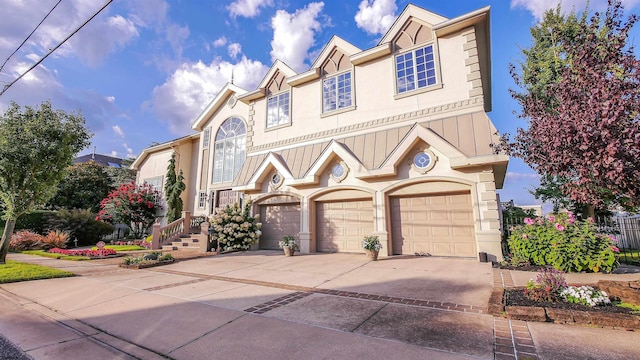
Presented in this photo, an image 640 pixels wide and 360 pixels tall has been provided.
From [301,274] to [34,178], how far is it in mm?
10359

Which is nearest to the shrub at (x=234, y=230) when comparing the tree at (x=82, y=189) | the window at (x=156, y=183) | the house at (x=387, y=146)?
the house at (x=387, y=146)

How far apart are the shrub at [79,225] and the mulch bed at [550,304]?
22.5m

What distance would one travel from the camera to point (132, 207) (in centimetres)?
1991

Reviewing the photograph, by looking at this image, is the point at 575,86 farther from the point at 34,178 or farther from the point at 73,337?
the point at 34,178

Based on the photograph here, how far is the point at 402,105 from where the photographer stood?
1148 cm

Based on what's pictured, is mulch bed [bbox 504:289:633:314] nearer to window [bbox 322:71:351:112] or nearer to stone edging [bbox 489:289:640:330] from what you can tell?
stone edging [bbox 489:289:640:330]

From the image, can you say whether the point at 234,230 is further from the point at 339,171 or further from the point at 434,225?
the point at 434,225

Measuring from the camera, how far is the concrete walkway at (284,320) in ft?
10.7

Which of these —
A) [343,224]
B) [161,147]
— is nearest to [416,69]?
[343,224]

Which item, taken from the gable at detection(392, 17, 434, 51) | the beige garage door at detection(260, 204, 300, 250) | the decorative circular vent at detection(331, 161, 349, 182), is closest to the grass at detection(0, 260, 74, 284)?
the beige garage door at detection(260, 204, 300, 250)

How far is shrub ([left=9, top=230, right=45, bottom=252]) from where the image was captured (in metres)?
14.2

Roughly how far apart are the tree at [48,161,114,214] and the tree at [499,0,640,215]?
30.4 meters

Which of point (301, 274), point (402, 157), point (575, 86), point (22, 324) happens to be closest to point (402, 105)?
point (402, 157)

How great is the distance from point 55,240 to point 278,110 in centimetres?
1434
